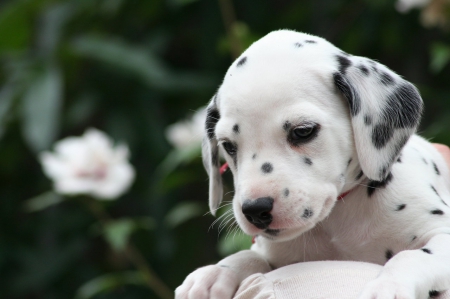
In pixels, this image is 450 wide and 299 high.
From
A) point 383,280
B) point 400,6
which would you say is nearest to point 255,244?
point 383,280

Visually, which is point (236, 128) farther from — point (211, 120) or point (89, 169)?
point (89, 169)

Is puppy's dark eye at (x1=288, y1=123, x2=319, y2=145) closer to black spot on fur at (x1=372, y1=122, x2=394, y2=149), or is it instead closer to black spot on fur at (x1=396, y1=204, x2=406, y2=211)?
black spot on fur at (x1=372, y1=122, x2=394, y2=149)

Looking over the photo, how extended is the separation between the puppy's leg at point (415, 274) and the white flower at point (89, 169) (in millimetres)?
2505

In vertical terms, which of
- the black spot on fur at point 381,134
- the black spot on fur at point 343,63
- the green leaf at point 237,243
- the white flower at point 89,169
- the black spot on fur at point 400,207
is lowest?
the white flower at point 89,169

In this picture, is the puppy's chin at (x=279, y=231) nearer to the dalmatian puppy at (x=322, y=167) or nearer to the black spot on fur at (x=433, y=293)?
the dalmatian puppy at (x=322, y=167)

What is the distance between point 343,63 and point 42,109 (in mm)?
3623

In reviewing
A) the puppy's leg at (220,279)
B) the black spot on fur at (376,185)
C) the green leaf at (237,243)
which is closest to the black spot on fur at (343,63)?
the black spot on fur at (376,185)

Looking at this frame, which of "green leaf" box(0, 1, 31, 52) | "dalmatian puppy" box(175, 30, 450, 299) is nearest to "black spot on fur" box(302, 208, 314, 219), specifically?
"dalmatian puppy" box(175, 30, 450, 299)

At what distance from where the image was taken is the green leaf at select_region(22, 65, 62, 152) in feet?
17.8

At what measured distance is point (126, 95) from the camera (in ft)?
21.1

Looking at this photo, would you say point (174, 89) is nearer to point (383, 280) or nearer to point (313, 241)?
point (313, 241)

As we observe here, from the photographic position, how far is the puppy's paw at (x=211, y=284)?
7.52 feet

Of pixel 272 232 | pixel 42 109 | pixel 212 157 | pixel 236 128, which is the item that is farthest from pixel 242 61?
pixel 42 109

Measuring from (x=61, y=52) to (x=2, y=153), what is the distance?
43.1 inches
